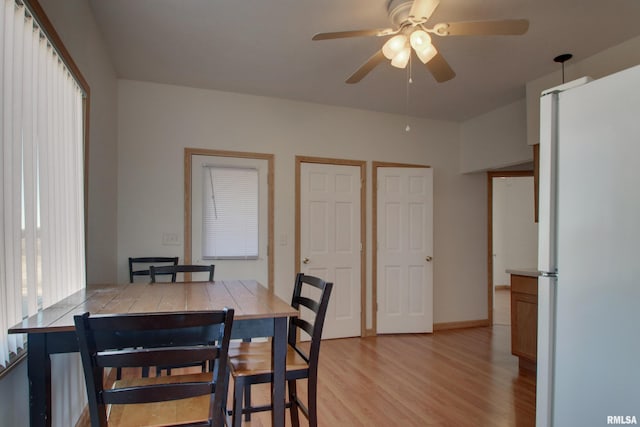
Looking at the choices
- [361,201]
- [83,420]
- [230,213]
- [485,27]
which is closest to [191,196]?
[230,213]

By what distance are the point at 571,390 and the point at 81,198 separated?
252 cm

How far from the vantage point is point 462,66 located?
10.4 ft

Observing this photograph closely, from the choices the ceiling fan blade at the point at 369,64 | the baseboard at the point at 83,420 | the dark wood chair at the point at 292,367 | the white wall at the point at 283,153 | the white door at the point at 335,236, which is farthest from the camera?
the white door at the point at 335,236

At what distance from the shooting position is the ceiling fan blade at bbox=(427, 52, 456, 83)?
85.5 inches

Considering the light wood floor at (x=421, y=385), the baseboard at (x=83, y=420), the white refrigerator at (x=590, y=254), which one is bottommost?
the light wood floor at (x=421, y=385)

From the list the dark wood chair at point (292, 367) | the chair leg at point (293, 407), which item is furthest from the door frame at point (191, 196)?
the chair leg at point (293, 407)

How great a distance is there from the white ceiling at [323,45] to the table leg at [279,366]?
6.32ft

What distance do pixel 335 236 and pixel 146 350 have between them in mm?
3121

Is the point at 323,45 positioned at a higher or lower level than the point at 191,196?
higher

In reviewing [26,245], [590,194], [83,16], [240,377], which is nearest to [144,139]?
[83,16]

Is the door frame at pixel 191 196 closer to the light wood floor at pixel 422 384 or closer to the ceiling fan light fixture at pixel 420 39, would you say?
the light wood floor at pixel 422 384

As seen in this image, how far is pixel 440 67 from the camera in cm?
226

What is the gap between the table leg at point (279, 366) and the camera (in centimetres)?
160

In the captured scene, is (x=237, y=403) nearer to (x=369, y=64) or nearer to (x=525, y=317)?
(x=369, y=64)
